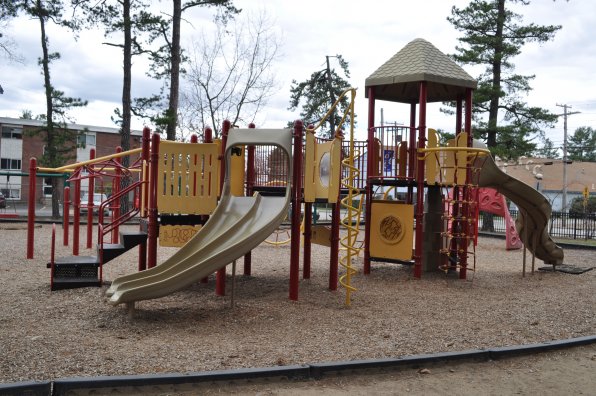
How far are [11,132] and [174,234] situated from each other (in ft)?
149

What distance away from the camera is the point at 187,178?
7785 millimetres

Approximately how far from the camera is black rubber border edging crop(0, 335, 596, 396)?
3852 mm

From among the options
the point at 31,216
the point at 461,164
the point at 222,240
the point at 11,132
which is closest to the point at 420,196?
the point at 461,164

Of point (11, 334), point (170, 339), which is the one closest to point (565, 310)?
point (170, 339)

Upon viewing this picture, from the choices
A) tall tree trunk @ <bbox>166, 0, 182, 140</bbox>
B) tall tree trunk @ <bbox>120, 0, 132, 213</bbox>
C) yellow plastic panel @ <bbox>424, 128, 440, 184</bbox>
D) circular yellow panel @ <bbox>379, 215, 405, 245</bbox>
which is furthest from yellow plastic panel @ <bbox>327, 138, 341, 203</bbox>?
tall tree trunk @ <bbox>120, 0, 132, 213</bbox>

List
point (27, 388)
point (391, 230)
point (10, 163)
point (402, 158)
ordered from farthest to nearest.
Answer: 1. point (10, 163)
2. point (402, 158)
3. point (391, 230)
4. point (27, 388)

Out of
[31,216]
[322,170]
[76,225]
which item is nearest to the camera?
[322,170]

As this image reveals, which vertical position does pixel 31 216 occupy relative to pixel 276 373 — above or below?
above

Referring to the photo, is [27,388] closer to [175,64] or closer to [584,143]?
[175,64]

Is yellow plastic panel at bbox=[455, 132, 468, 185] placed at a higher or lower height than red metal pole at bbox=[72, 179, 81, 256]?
higher

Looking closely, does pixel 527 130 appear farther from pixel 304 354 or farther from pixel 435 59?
pixel 304 354

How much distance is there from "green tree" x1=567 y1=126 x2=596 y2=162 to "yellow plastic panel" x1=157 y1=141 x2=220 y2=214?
90347 mm

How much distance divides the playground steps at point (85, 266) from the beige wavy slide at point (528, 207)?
649 cm

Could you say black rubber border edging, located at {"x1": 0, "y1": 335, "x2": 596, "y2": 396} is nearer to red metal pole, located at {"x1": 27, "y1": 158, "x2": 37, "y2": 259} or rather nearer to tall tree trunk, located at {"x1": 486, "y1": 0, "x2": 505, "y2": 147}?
red metal pole, located at {"x1": 27, "y1": 158, "x2": 37, "y2": 259}
